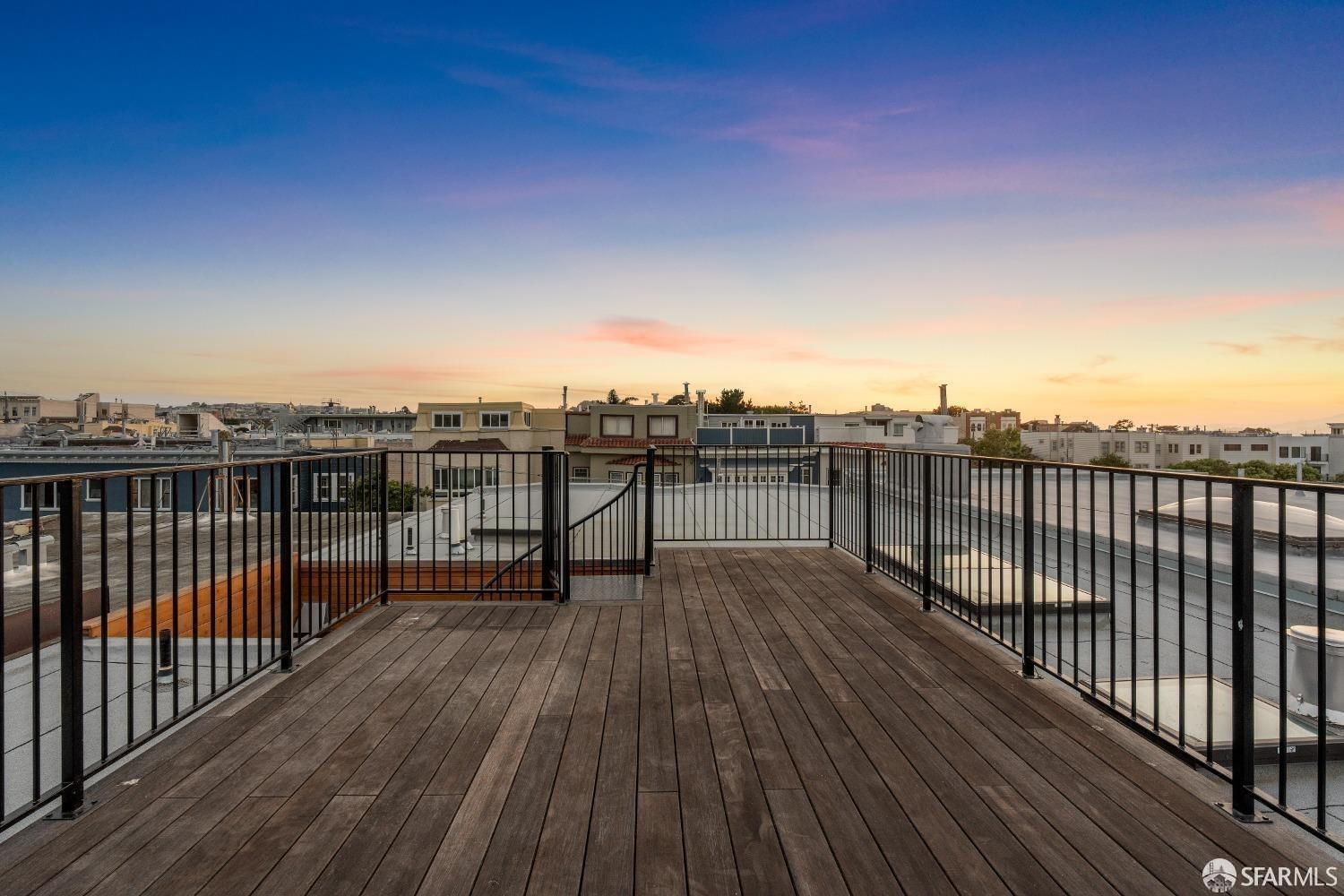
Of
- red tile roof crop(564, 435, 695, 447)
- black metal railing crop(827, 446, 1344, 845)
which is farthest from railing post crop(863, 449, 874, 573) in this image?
red tile roof crop(564, 435, 695, 447)

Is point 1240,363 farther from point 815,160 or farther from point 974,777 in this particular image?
point 974,777

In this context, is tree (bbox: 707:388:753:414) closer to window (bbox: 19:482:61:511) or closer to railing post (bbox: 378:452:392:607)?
railing post (bbox: 378:452:392:607)

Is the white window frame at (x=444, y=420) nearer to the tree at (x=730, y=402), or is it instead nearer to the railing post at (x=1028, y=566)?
the tree at (x=730, y=402)

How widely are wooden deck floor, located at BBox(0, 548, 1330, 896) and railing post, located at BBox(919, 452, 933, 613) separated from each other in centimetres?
75

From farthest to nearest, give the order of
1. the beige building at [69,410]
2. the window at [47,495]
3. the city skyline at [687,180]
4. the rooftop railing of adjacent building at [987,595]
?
the beige building at [69,410]
the city skyline at [687,180]
the rooftop railing of adjacent building at [987,595]
the window at [47,495]

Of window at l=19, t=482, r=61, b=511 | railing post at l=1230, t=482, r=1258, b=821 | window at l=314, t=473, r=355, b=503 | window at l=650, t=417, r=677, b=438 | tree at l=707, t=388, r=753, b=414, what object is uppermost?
tree at l=707, t=388, r=753, b=414

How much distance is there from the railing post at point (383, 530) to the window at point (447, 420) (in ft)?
112

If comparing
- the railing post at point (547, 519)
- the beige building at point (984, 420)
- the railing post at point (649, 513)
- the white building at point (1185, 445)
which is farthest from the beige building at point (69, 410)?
the beige building at point (984, 420)

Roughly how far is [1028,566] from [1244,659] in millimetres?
961

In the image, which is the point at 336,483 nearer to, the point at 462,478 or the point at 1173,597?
the point at 1173,597

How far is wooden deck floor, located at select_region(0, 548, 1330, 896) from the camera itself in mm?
1560

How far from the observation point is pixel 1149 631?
364 cm

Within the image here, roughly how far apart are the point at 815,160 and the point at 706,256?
4137 millimetres

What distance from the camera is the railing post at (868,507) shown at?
4.97 meters
